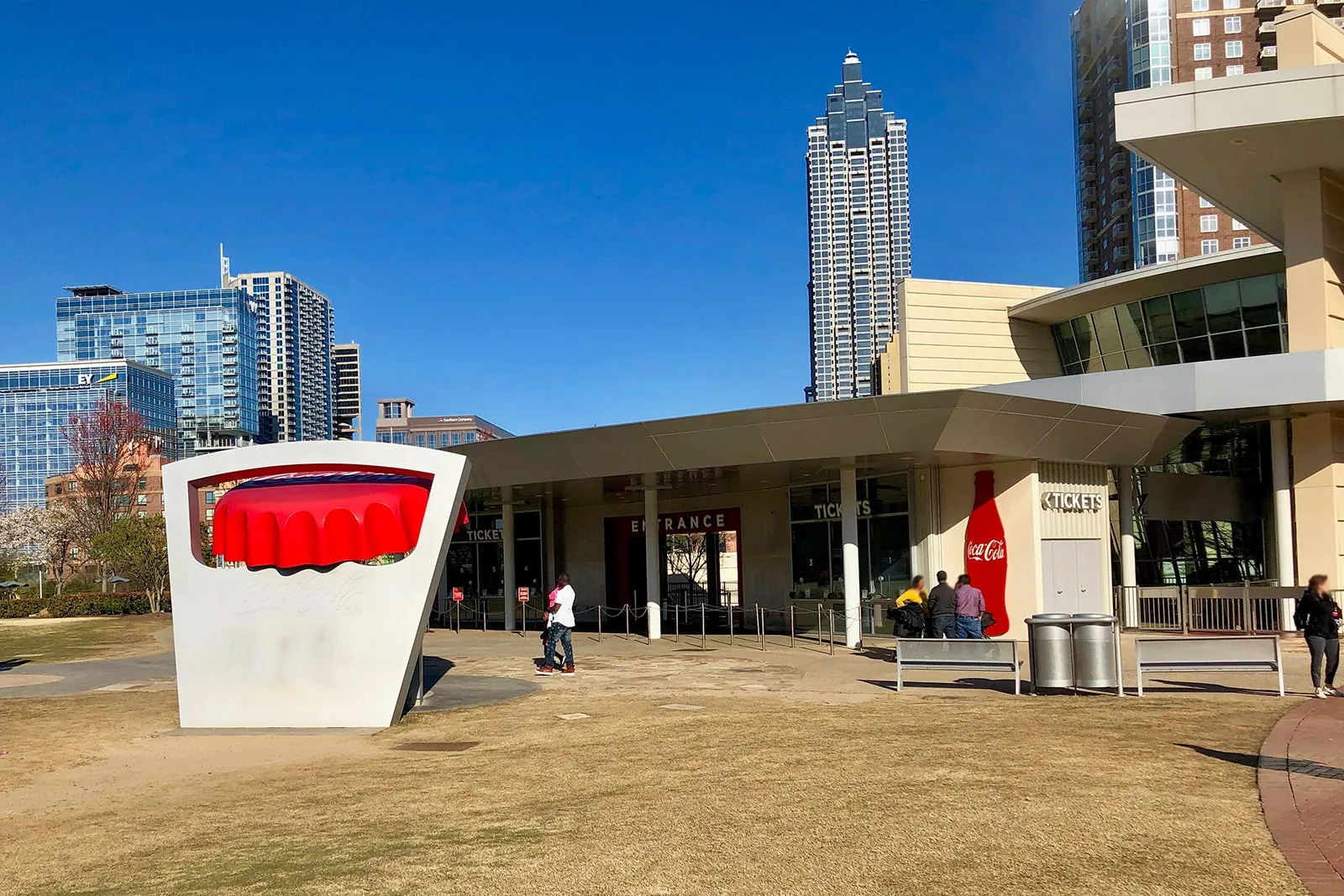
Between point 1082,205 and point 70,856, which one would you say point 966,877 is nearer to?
point 70,856

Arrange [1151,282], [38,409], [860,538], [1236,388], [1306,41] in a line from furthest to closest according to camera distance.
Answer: [38,409] < [1151,282] < [860,538] < [1306,41] < [1236,388]

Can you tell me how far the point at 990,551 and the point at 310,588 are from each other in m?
14.5

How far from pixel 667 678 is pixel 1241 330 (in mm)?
22644

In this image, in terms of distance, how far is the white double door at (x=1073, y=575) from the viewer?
2297cm

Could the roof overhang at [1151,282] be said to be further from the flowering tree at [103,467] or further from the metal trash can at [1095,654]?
the flowering tree at [103,467]

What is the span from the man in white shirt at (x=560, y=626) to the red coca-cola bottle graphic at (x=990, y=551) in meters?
9.09

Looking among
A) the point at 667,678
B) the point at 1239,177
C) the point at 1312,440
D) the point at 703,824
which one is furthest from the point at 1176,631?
the point at 703,824

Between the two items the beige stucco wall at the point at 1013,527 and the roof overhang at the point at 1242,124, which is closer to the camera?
the roof overhang at the point at 1242,124

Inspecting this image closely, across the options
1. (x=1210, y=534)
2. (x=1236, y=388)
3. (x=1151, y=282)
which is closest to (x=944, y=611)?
(x=1236, y=388)

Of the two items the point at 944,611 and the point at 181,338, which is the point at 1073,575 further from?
the point at 181,338

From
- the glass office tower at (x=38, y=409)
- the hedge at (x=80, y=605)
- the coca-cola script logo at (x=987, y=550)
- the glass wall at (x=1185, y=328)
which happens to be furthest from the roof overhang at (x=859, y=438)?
the glass office tower at (x=38, y=409)

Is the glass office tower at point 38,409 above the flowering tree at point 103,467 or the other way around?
above

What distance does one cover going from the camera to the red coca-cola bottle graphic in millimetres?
22828

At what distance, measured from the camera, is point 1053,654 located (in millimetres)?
14391
